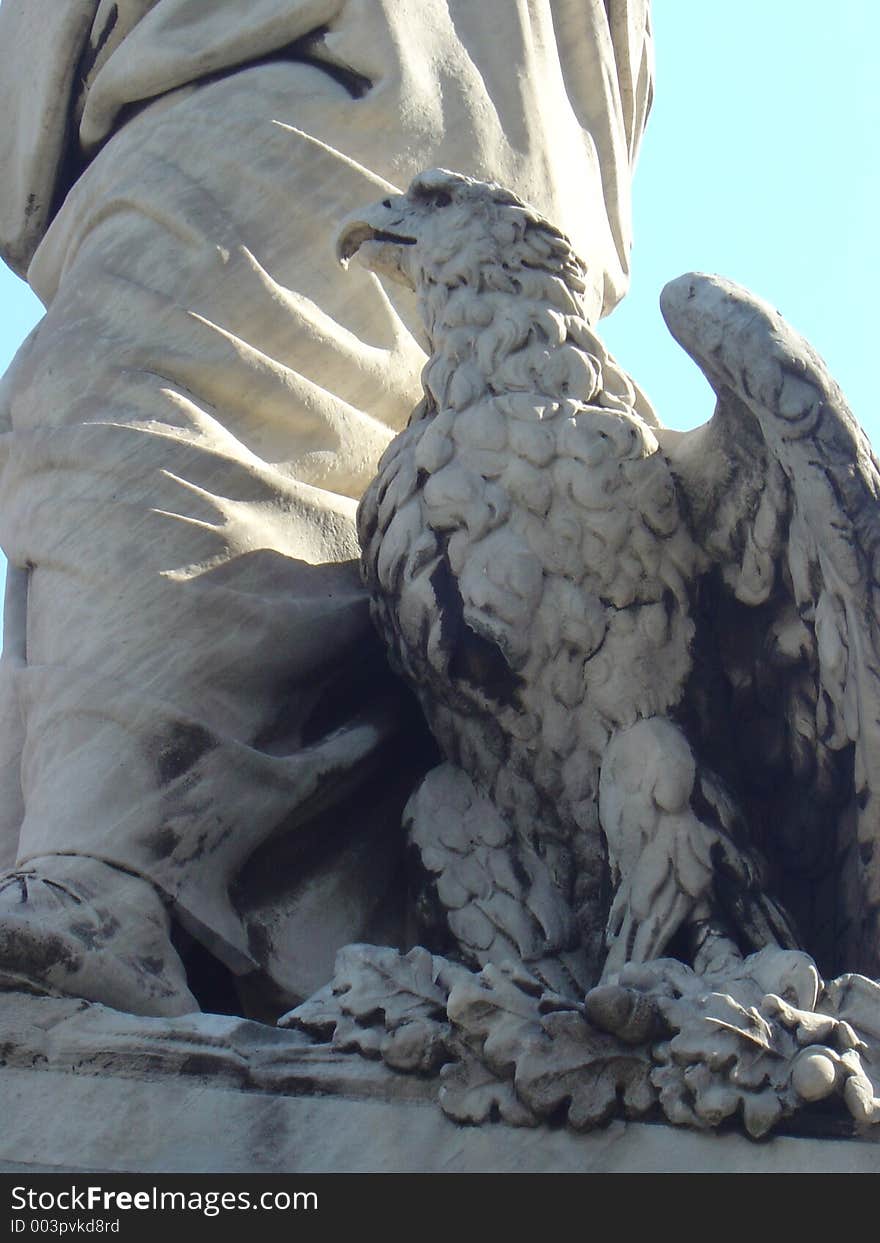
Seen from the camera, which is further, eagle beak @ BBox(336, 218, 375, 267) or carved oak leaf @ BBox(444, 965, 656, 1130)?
eagle beak @ BBox(336, 218, 375, 267)

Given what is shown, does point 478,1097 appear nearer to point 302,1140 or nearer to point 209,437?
point 302,1140

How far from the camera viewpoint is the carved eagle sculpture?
3.29 m

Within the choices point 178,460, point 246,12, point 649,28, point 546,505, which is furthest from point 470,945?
point 649,28

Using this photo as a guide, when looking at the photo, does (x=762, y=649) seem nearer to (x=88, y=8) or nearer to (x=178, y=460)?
(x=178, y=460)

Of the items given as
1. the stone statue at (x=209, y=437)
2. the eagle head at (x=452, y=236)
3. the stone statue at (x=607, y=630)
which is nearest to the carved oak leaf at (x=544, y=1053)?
the stone statue at (x=607, y=630)

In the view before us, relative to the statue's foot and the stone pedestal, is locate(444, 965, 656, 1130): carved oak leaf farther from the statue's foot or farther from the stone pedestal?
the statue's foot

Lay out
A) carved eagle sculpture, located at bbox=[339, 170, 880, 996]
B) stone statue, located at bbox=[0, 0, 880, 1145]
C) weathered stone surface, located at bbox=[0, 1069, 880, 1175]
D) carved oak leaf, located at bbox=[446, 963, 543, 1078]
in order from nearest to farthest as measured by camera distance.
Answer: weathered stone surface, located at bbox=[0, 1069, 880, 1175], carved oak leaf, located at bbox=[446, 963, 543, 1078], stone statue, located at bbox=[0, 0, 880, 1145], carved eagle sculpture, located at bbox=[339, 170, 880, 996]

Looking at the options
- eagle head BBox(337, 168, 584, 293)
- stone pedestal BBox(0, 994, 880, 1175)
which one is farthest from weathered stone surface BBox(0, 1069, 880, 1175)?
eagle head BBox(337, 168, 584, 293)

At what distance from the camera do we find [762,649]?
347 centimetres

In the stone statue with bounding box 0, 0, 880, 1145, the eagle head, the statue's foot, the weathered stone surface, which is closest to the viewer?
the weathered stone surface

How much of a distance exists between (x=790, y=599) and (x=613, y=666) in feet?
0.92

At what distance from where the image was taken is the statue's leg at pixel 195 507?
3447 mm

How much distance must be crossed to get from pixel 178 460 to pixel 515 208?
2.29 feet

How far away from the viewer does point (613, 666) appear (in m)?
3.44
